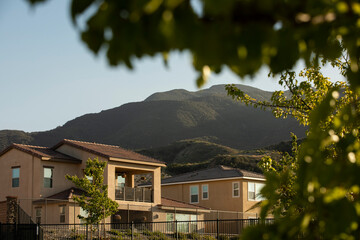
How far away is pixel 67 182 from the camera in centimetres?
3453

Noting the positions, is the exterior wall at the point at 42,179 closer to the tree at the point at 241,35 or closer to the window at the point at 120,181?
the window at the point at 120,181

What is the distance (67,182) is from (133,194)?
15.1ft

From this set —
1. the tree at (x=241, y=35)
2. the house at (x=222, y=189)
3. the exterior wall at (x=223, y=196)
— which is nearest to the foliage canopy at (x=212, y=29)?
the tree at (x=241, y=35)

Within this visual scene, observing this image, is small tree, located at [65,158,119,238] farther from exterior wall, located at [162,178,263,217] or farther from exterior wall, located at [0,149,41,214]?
exterior wall, located at [162,178,263,217]

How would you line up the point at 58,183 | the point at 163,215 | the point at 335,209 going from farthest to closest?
the point at 163,215, the point at 58,183, the point at 335,209

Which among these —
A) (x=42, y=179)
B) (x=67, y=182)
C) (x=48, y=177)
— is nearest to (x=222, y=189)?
(x=67, y=182)

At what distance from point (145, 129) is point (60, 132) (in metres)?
26.3

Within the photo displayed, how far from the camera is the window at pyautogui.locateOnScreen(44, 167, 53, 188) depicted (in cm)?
3312

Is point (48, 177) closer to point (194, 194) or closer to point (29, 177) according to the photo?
point (29, 177)

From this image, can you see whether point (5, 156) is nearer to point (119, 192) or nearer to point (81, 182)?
point (119, 192)

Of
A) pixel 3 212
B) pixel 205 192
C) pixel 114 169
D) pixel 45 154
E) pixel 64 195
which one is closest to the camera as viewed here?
pixel 3 212

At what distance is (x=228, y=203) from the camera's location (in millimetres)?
41094

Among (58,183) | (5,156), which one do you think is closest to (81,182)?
(58,183)

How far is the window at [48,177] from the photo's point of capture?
33125 mm
